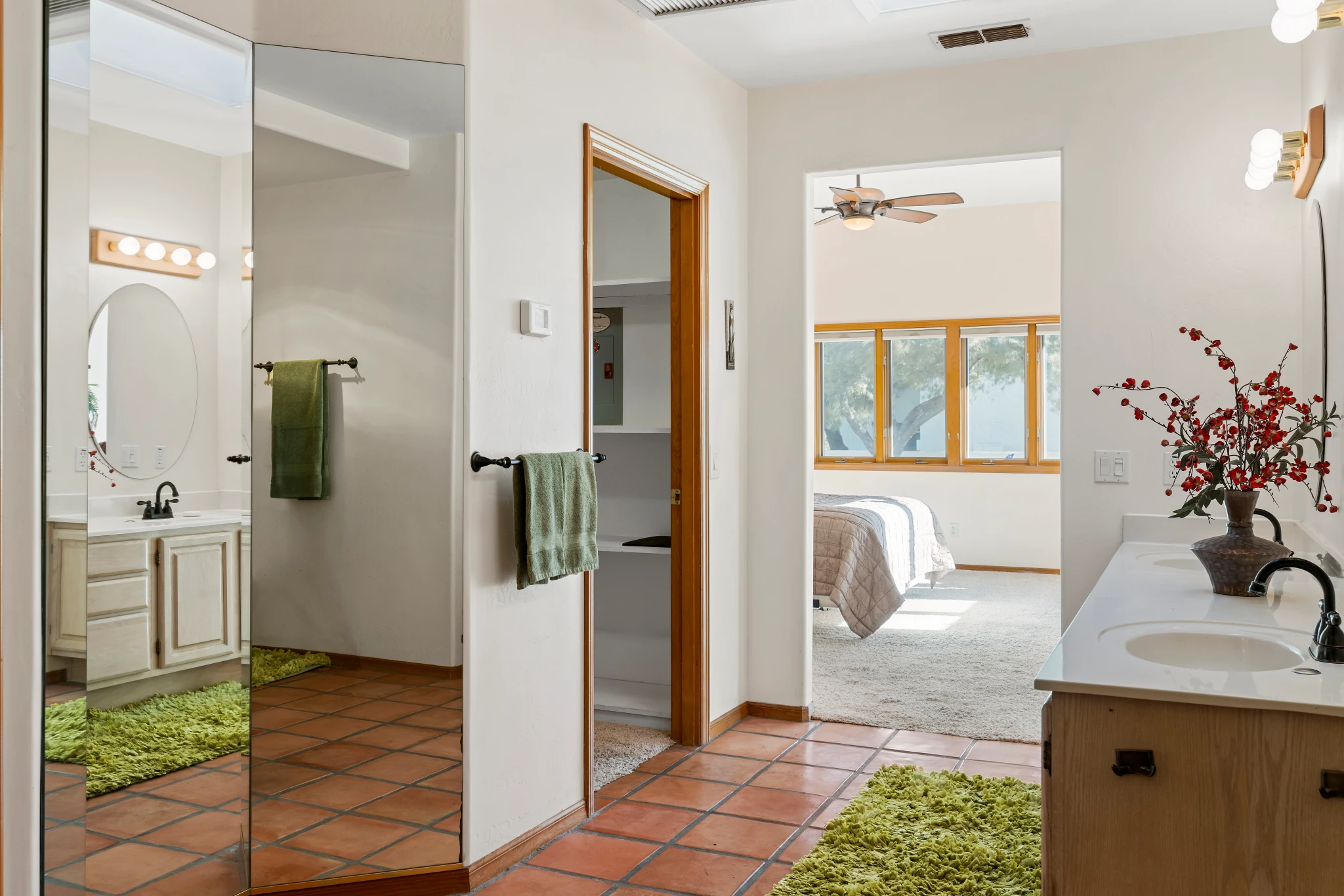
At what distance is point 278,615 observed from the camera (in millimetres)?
2303

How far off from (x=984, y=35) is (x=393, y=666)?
2808mm

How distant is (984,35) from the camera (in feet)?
11.6

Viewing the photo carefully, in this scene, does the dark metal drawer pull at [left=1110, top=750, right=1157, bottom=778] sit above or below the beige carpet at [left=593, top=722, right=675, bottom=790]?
above

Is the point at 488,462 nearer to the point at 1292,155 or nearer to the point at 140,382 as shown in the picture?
the point at 140,382

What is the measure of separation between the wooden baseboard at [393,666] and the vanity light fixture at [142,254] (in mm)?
901

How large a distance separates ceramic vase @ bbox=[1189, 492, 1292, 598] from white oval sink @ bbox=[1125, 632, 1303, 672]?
1.41 ft

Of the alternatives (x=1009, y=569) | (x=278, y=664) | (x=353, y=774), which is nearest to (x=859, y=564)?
(x=1009, y=569)

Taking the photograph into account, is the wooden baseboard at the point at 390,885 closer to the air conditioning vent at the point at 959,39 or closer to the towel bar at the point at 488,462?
the towel bar at the point at 488,462

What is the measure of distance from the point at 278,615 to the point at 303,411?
0.46 metres

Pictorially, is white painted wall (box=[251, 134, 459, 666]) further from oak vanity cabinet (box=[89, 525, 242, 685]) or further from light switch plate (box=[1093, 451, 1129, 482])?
light switch plate (box=[1093, 451, 1129, 482])

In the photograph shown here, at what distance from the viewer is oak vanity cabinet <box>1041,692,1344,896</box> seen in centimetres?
143

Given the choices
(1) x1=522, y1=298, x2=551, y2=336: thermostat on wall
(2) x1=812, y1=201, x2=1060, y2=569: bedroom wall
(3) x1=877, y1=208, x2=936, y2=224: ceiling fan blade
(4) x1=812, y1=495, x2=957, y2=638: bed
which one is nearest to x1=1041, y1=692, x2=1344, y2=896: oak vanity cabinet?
(1) x1=522, y1=298, x2=551, y2=336: thermostat on wall

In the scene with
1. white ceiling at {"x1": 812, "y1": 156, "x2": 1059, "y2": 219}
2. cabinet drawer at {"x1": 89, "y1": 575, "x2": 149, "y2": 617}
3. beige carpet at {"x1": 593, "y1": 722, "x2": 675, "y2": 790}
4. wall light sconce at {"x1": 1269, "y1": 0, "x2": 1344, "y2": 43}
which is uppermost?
white ceiling at {"x1": 812, "y1": 156, "x2": 1059, "y2": 219}

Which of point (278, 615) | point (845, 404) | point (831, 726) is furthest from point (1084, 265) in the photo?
point (845, 404)
